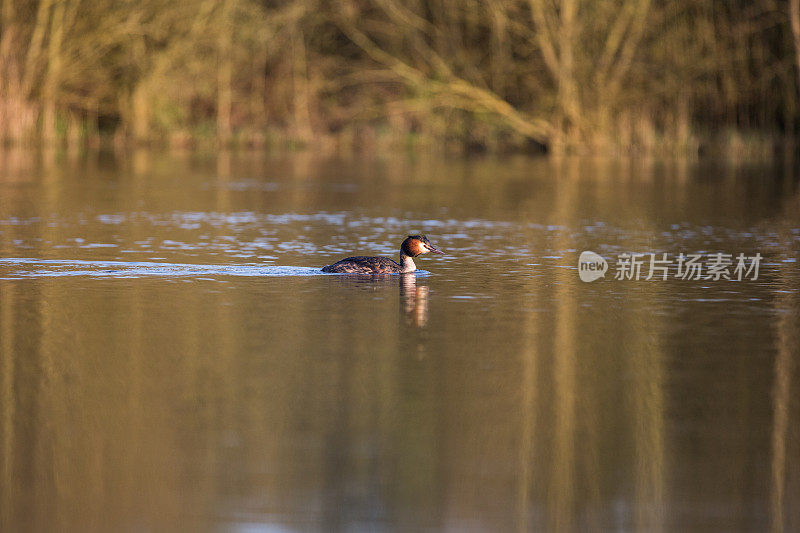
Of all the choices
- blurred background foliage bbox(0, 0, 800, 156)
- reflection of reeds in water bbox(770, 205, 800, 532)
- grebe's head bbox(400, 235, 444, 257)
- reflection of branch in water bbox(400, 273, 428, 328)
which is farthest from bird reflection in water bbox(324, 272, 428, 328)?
blurred background foliage bbox(0, 0, 800, 156)

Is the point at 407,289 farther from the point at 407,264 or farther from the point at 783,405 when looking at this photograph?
Answer: the point at 783,405

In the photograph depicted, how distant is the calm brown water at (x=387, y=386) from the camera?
18.7 feet

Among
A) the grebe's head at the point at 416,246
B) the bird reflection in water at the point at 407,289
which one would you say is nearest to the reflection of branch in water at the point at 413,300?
the bird reflection in water at the point at 407,289

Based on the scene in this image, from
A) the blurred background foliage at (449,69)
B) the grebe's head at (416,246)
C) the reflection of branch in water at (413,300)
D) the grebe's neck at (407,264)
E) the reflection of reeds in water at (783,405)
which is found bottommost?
the reflection of reeds in water at (783,405)

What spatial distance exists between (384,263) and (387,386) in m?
5.22

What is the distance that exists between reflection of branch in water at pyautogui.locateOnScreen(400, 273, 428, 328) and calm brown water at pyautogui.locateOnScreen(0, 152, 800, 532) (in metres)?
0.04

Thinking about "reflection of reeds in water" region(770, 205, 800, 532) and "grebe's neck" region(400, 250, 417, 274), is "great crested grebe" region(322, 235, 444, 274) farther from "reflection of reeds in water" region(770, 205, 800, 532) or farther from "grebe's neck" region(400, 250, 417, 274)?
"reflection of reeds in water" region(770, 205, 800, 532)

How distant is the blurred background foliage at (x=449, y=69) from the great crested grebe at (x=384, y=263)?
24068 mm

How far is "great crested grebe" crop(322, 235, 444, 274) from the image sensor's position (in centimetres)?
1288

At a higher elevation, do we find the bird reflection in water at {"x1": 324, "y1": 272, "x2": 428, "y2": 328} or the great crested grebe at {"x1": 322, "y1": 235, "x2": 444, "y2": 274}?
the great crested grebe at {"x1": 322, "y1": 235, "x2": 444, "y2": 274}

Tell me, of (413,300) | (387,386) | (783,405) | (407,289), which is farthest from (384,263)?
(783,405)

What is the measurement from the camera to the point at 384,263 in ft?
42.5

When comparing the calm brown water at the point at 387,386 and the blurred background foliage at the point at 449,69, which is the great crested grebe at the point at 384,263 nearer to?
the calm brown water at the point at 387,386

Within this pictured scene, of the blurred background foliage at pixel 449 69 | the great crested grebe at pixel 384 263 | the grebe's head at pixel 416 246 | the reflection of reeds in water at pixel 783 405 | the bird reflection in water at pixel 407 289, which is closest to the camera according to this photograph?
the reflection of reeds in water at pixel 783 405
